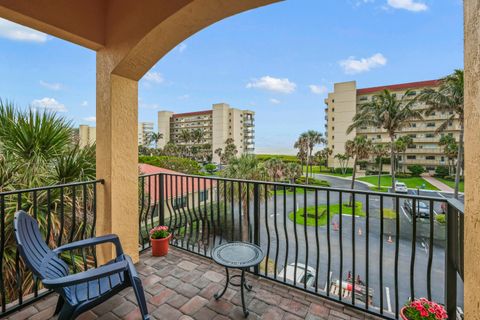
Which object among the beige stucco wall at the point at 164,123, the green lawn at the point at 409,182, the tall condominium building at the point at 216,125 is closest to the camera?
the green lawn at the point at 409,182

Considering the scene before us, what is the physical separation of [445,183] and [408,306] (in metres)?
33.2

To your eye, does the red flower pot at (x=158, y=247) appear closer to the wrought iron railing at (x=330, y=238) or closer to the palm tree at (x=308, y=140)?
the wrought iron railing at (x=330, y=238)

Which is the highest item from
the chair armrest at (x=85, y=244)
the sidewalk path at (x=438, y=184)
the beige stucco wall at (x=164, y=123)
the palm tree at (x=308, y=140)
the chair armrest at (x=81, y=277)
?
the beige stucco wall at (x=164, y=123)

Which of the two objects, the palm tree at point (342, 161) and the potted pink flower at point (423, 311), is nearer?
the potted pink flower at point (423, 311)

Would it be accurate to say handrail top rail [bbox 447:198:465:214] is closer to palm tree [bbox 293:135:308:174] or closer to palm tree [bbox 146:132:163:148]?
palm tree [bbox 293:135:308:174]

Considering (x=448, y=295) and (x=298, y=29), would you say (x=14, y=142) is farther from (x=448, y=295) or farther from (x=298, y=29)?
(x=298, y=29)

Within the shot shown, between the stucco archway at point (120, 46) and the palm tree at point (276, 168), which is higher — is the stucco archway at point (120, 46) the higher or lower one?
the higher one

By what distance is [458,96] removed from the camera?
39.8 ft

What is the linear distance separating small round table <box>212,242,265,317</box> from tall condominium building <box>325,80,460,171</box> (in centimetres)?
3091

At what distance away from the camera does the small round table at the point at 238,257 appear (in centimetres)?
180

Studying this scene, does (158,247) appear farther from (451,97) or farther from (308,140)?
(308,140)

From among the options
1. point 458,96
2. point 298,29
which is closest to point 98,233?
point 298,29

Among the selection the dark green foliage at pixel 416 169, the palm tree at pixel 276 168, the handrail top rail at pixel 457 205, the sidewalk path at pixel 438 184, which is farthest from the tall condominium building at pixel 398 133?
the handrail top rail at pixel 457 205

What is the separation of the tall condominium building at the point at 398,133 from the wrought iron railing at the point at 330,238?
669 inches
